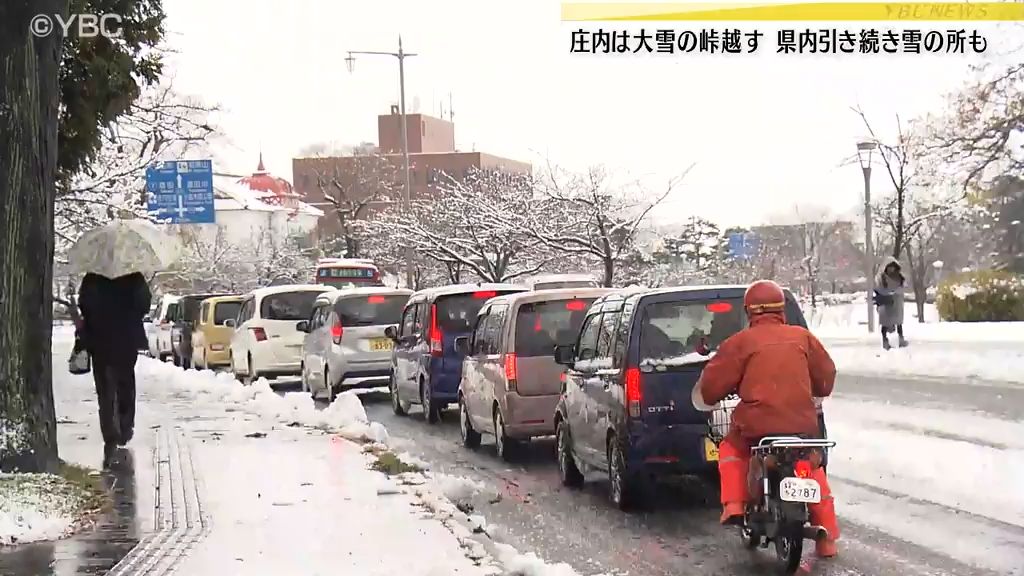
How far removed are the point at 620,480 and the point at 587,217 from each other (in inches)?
1090

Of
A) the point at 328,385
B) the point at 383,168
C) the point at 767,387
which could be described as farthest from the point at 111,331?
the point at 383,168

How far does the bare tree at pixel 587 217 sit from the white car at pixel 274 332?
11912mm

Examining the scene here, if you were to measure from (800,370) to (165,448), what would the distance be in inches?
303

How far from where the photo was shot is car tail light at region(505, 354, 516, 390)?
1175 centimetres

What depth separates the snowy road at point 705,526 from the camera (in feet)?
23.5

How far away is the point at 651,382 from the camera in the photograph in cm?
866

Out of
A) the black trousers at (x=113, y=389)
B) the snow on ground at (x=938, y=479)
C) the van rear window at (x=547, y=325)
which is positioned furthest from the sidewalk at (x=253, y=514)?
the snow on ground at (x=938, y=479)

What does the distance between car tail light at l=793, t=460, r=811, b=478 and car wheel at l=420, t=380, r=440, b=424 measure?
9600 mm

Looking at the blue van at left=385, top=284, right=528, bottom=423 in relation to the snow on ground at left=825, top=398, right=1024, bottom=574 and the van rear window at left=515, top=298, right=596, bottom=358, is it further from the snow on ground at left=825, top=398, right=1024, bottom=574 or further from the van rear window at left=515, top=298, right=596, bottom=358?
the snow on ground at left=825, top=398, right=1024, bottom=574

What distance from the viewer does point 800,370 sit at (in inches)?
257

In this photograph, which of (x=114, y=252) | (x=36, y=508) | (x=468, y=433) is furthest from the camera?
(x=468, y=433)

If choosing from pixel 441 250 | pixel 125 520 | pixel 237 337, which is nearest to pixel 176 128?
pixel 237 337

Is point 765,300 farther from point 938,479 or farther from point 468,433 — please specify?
point 468,433

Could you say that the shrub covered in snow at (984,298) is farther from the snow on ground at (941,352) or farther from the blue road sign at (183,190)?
the blue road sign at (183,190)
